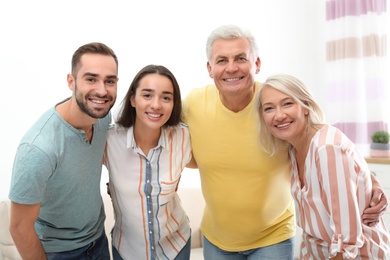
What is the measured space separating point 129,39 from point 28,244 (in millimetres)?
1812

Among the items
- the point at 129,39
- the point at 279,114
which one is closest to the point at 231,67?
the point at 279,114

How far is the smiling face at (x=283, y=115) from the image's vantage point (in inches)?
56.7

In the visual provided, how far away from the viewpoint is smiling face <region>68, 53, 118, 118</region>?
1.49m

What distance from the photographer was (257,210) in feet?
5.41

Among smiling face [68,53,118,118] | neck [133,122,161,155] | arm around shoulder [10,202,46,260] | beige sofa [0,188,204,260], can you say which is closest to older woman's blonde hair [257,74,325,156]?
neck [133,122,161,155]

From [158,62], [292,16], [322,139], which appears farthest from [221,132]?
[292,16]

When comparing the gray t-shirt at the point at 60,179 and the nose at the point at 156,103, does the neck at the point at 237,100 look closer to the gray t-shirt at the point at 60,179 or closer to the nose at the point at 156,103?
the nose at the point at 156,103

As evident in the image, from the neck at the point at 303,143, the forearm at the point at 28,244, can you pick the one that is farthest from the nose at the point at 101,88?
the neck at the point at 303,143

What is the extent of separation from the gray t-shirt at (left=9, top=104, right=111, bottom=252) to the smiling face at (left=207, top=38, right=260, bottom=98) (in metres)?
0.59

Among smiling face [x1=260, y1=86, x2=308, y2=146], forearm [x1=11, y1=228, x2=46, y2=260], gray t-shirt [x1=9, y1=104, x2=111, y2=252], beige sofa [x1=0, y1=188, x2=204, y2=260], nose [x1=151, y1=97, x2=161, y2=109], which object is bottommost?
beige sofa [x1=0, y1=188, x2=204, y2=260]

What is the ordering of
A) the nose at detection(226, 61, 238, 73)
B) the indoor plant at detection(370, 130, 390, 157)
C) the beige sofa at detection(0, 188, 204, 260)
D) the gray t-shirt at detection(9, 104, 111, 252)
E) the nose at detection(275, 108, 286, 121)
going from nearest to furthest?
1. the gray t-shirt at detection(9, 104, 111, 252)
2. the nose at detection(275, 108, 286, 121)
3. the nose at detection(226, 61, 238, 73)
4. the beige sofa at detection(0, 188, 204, 260)
5. the indoor plant at detection(370, 130, 390, 157)

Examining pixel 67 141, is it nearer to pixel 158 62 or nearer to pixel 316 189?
pixel 316 189

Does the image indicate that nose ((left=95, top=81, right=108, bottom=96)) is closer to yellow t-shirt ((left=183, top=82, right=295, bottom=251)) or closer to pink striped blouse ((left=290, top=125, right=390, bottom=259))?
yellow t-shirt ((left=183, top=82, right=295, bottom=251))

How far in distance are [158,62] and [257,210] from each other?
170 cm
